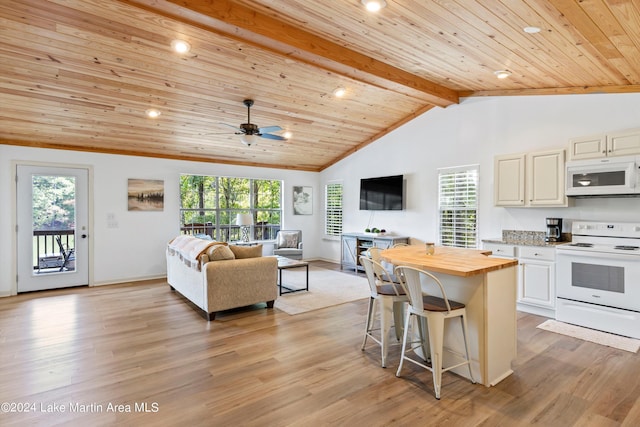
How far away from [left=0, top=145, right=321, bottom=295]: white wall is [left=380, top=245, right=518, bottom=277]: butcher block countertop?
16.9 feet

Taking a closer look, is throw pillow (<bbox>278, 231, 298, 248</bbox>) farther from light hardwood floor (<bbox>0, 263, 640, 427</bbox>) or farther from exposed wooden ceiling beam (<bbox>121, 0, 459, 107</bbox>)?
exposed wooden ceiling beam (<bbox>121, 0, 459, 107</bbox>)

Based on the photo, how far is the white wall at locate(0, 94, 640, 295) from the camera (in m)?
4.54

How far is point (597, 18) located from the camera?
2.60 meters

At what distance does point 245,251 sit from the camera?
473cm

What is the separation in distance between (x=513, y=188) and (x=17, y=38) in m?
6.09

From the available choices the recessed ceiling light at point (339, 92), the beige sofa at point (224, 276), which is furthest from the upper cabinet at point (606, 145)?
the beige sofa at point (224, 276)

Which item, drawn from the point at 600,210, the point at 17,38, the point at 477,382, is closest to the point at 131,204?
the point at 17,38

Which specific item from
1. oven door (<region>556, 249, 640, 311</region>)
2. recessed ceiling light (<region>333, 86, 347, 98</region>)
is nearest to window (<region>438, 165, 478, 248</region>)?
oven door (<region>556, 249, 640, 311</region>)

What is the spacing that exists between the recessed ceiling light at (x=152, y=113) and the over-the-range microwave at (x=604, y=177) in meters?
5.69

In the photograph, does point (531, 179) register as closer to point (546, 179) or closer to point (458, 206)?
point (546, 179)

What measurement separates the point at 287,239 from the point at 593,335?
5713 mm

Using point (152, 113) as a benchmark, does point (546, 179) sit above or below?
below

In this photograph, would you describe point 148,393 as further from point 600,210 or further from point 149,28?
point 600,210

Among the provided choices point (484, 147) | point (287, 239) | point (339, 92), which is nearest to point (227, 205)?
point (287, 239)
